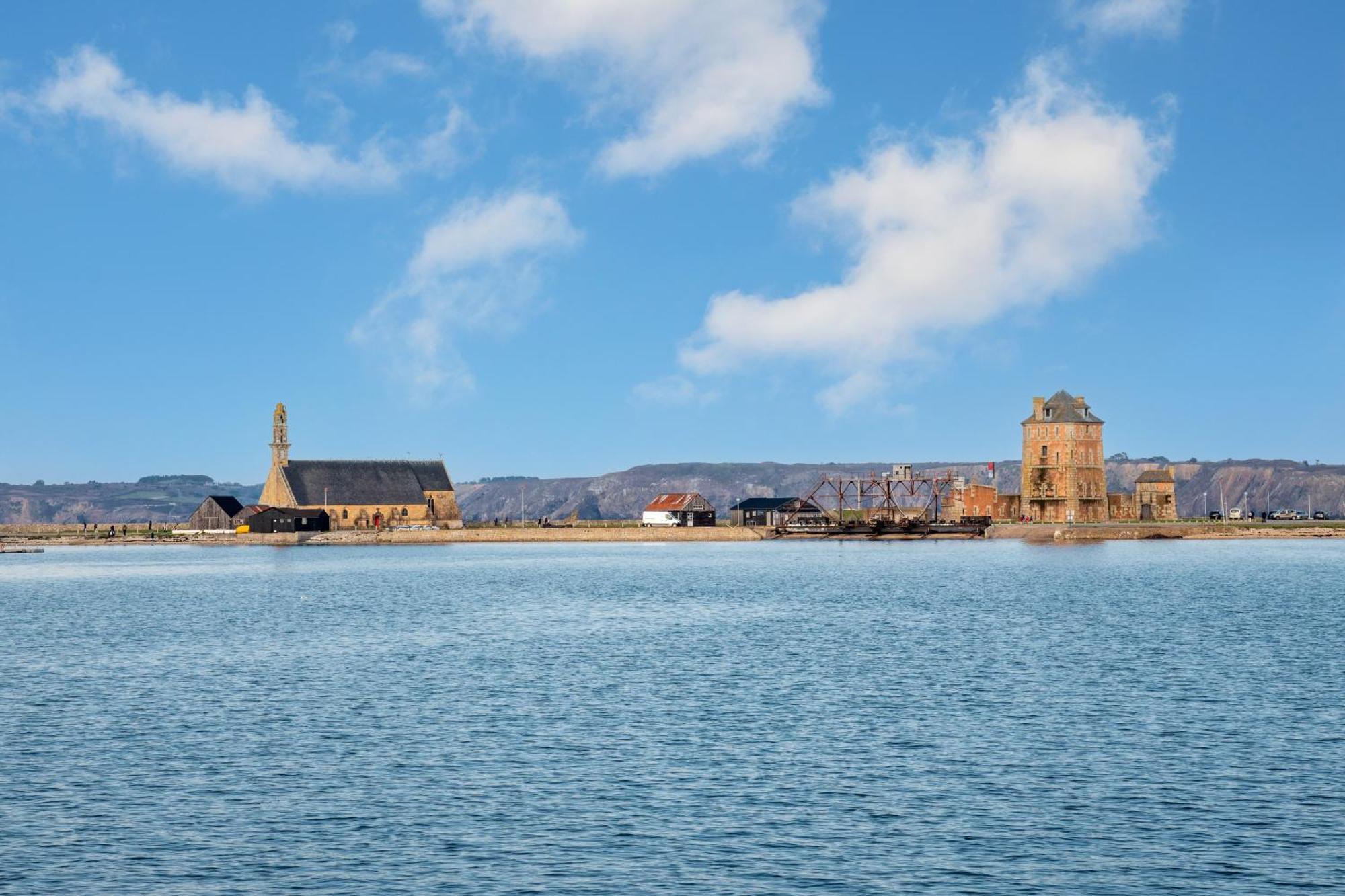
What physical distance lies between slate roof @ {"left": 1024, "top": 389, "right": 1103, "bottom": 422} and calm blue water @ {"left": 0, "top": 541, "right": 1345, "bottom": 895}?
95.4 metres

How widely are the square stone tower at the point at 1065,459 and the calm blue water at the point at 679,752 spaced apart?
95.0 metres

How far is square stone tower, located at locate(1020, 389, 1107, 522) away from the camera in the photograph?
15650cm

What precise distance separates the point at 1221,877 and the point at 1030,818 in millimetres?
3874

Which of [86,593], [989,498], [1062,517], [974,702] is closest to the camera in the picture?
[974,702]

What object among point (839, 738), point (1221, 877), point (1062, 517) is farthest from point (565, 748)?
point (1062, 517)

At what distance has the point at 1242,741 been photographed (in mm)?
28797

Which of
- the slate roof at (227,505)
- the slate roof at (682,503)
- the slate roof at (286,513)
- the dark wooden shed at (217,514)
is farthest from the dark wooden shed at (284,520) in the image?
the slate roof at (682,503)

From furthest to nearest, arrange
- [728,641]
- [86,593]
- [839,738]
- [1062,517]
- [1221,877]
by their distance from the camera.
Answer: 1. [1062,517]
2. [86,593]
3. [728,641]
4. [839,738]
5. [1221,877]

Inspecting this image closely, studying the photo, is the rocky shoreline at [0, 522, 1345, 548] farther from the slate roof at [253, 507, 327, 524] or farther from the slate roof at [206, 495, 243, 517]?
Answer: the slate roof at [206, 495, 243, 517]

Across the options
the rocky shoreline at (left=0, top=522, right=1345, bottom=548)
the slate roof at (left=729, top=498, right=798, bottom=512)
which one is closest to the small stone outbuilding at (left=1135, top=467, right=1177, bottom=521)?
the rocky shoreline at (left=0, top=522, right=1345, bottom=548)

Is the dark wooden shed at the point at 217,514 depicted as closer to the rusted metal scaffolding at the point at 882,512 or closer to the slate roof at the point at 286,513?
the slate roof at the point at 286,513

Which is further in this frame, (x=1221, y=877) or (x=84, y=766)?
(x=84, y=766)

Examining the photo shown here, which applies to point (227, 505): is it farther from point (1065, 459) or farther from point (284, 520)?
point (1065, 459)

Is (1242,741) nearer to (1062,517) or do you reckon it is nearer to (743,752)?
(743,752)
